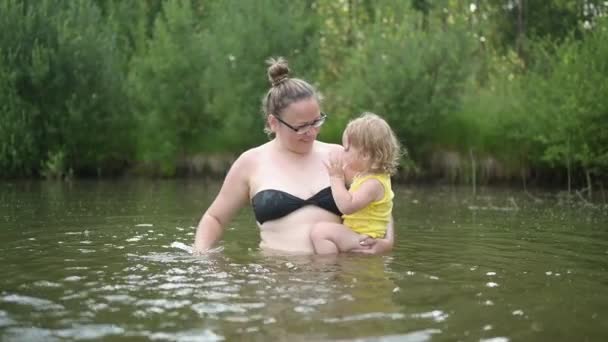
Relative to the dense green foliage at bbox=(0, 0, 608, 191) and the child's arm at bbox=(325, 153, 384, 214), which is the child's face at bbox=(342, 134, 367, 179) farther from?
the dense green foliage at bbox=(0, 0, 608, 191)

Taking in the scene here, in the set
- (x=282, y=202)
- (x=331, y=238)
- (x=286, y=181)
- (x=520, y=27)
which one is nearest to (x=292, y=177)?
(x=286, y=181)

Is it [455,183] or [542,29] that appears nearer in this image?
[455,183]

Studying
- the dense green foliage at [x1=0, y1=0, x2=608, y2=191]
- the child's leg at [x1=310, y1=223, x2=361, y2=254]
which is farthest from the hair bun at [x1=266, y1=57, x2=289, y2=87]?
the dense green foliage at [x1=0, y1=0, x2=608, y2=191]

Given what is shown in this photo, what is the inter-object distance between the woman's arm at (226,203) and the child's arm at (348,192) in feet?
2.76

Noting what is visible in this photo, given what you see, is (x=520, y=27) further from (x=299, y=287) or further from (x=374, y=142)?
(x=299, y=287)

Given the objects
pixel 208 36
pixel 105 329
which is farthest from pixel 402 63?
pixel 105 329

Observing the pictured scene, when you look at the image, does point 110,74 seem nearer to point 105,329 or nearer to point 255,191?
point 255,191

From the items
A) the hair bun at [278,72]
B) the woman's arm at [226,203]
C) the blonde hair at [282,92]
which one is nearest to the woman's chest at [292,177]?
the woman's arm at [226,203]

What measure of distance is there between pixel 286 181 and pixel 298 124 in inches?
20.2

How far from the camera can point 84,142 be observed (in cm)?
2697

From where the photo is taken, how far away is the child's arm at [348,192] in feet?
21.0

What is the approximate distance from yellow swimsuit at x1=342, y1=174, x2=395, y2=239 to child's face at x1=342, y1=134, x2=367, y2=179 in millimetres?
92

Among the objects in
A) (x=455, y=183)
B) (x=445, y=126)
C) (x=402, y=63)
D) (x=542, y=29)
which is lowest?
(x=455, y=183)

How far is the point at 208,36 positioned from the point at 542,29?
50.5 ft
